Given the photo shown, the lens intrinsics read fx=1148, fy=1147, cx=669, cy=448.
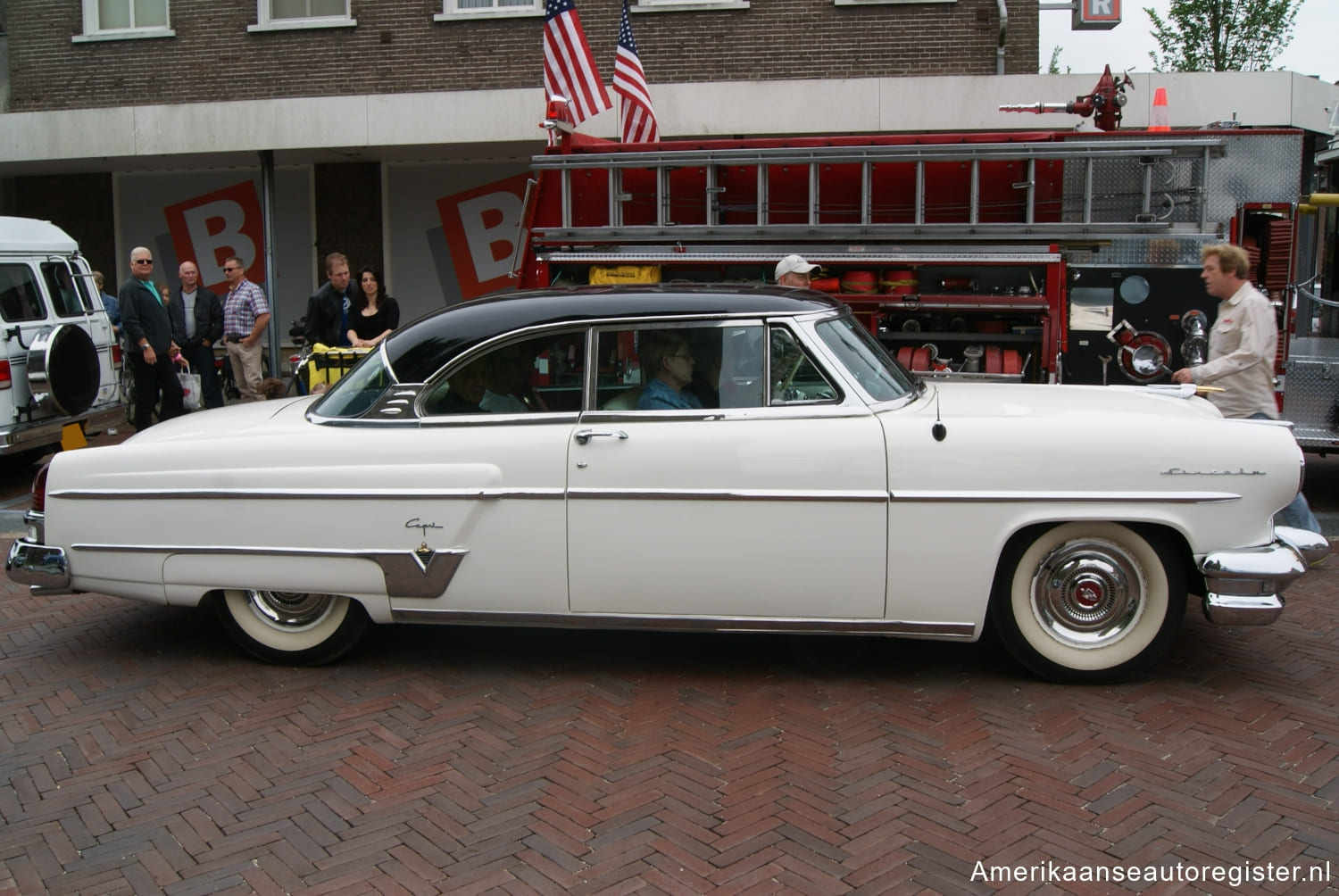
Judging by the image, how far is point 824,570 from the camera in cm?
461

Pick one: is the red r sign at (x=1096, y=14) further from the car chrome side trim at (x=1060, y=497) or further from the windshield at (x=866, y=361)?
the car chrome side trim at (x=1060, y=497)

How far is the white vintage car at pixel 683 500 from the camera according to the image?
4.53 metres

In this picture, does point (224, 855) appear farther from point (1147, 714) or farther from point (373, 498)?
point (1147, 714)

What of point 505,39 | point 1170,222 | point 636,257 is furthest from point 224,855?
point 505,39

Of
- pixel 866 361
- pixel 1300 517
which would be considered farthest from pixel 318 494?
pixel 1300 517

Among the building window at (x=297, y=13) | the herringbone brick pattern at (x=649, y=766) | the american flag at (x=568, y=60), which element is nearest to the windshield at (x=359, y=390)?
the herringbone brick pattern at (x=649, y=766)

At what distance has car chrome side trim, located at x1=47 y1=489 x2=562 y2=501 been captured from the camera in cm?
472

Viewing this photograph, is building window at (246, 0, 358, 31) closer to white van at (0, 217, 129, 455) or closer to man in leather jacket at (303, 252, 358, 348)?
white van at (0, 217, 129, 455)

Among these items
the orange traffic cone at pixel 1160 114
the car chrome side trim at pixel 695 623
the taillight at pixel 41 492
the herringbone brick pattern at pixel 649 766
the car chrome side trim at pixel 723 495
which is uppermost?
the orange traffic cone at pixel 1160 114

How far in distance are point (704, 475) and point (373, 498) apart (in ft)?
4.58

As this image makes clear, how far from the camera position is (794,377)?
4.75m

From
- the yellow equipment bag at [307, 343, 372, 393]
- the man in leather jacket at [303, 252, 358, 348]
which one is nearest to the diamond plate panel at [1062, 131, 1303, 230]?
the yellow equipment bag at [307, 343, 372, 393]

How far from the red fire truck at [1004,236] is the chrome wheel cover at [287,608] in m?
3.74

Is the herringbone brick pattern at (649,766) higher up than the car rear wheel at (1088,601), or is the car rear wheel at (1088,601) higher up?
the car rear wheel at (1088,601)
